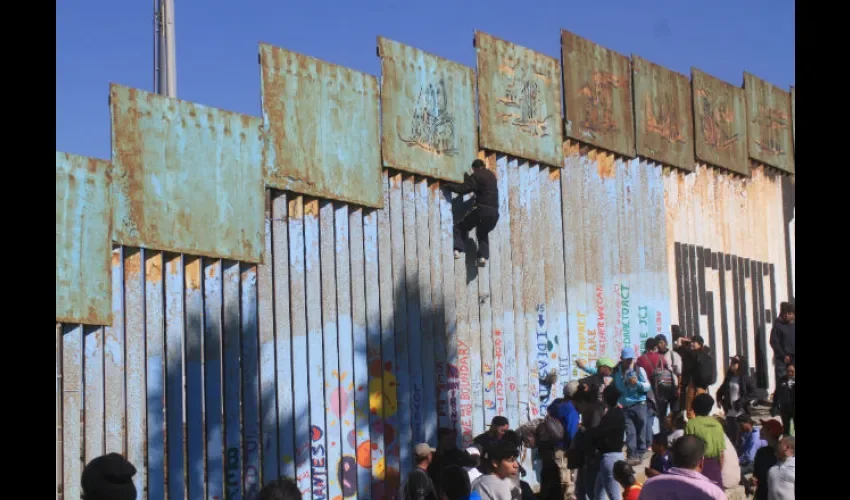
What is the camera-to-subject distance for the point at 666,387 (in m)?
15.5

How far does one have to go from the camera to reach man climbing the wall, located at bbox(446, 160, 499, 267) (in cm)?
1445

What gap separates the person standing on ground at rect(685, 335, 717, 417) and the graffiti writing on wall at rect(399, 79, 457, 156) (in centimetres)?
423

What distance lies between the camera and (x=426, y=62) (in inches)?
576

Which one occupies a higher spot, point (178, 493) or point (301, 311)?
point (301, 311)

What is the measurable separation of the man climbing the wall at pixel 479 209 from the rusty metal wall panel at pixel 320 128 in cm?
125

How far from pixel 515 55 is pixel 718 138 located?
5267 mm

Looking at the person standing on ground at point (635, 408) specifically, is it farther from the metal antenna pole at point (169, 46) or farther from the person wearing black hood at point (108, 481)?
the person wearing black hood at point (108, 481)

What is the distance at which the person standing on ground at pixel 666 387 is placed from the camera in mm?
15492

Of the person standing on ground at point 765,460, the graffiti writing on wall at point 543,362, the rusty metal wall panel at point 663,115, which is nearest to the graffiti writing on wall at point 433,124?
the graffiti writing on wall at point 543,362
